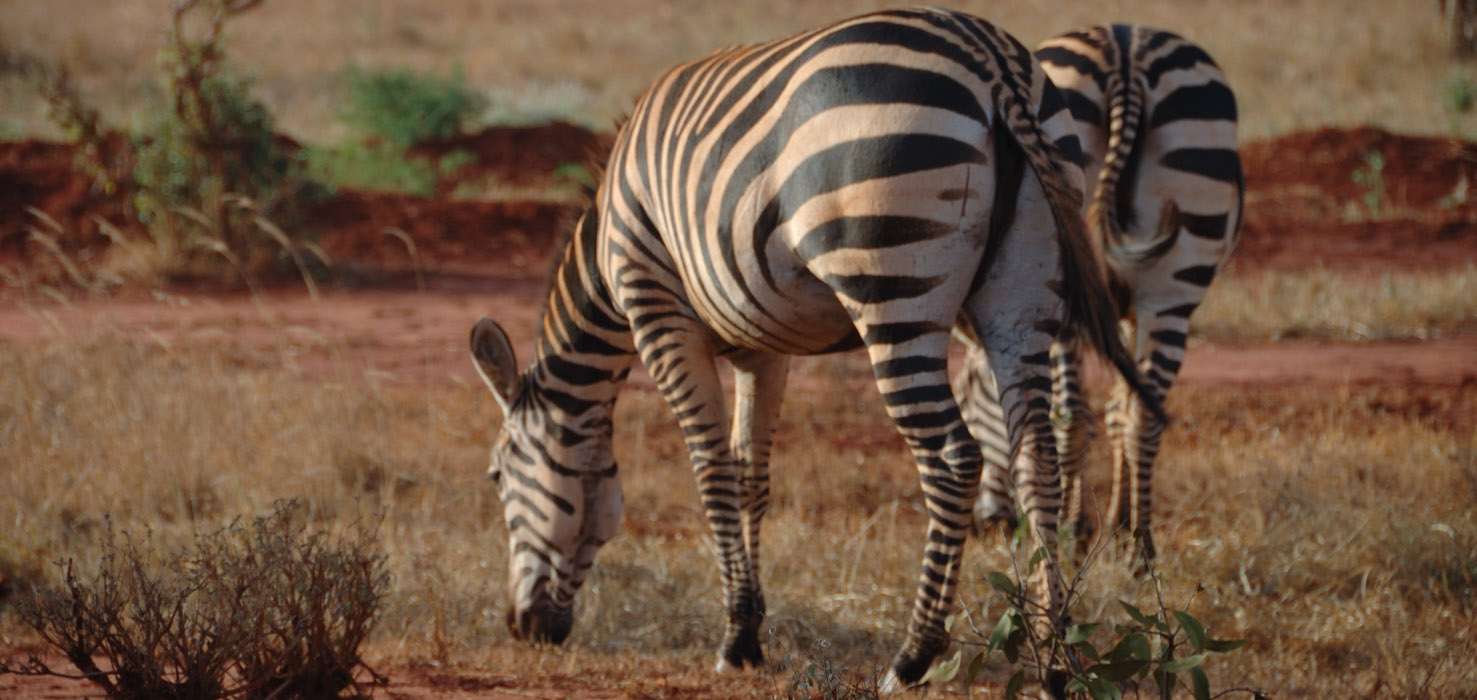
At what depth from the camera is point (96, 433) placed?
739cm

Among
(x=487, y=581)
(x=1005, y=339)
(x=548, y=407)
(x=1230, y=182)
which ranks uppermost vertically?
(x=1230, y=182)

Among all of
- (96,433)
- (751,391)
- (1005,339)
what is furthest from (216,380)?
(1005,339)

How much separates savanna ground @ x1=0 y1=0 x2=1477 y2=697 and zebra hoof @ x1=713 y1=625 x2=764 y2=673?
0.08 meters

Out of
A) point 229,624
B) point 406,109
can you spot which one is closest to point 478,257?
point 406,109

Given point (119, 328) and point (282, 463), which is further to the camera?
point (119, 328)

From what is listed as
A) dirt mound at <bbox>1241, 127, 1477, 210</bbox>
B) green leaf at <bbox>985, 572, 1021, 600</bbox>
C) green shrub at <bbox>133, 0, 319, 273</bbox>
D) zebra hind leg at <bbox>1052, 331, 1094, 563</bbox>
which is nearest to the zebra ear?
zebra hind leg at <bbox>1052, 331, 1094, 563</bbox>

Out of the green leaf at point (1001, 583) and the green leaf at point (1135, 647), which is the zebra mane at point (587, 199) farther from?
the green leaf at point (1135, 647)

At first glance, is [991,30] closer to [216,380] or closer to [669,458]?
[669,458]

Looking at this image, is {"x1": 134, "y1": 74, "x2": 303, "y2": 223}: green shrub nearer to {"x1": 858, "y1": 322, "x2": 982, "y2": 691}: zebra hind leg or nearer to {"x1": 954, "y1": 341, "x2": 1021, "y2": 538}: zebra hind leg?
{"x1": 954, "y1": 341, "x2": 1021, "y2": 538}: zebra hind leg

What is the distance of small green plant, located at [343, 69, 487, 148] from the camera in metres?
17.8

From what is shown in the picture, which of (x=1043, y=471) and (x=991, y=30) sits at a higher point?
(x=991, y=30)

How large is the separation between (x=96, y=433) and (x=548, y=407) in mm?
2889

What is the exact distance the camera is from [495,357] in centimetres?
587

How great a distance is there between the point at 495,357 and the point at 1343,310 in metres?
7.17
